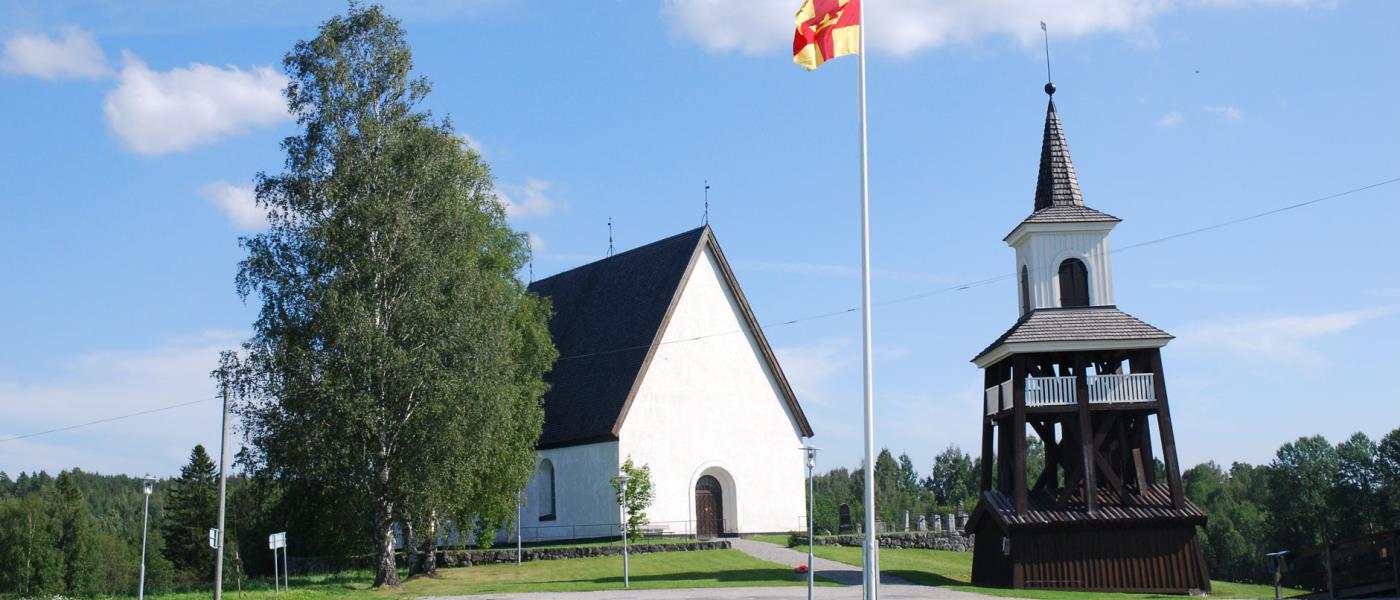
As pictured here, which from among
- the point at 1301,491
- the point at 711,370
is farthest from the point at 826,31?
the point at 1301,491

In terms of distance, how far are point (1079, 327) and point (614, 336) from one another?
832 inches

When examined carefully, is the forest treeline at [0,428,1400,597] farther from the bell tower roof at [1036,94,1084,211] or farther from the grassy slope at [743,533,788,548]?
the bell tower roof at [1036,94,1084,211]

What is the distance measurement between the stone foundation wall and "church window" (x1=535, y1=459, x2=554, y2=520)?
10.9 meters

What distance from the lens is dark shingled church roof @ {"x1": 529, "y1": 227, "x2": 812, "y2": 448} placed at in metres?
46.0

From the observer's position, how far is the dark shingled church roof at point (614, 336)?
46031 mm

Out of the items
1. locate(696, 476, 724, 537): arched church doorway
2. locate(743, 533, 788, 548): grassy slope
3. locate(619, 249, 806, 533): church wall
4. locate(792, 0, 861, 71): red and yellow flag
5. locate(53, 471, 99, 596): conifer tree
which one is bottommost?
locate(53, 471, 99, 596): conifer tree

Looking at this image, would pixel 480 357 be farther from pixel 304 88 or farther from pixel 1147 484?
pixel 1147 484

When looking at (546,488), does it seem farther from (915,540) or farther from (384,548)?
(384,548)

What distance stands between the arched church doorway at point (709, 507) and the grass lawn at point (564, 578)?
627 centimetres

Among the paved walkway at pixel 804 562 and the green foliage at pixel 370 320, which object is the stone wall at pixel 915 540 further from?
the green foliage at pixel 370 320

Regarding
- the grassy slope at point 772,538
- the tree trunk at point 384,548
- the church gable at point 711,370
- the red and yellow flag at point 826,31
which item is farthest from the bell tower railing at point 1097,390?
the church gable at point 711,370

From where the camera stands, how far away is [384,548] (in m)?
33.1

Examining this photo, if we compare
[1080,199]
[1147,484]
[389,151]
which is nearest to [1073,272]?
[1080,199]

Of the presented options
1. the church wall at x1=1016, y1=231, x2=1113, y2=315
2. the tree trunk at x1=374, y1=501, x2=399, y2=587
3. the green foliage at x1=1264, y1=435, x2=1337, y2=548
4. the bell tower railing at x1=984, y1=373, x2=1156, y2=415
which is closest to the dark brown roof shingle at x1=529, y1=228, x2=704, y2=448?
the tree trunk at x1=374, y1=501, x2=399, y2=587
